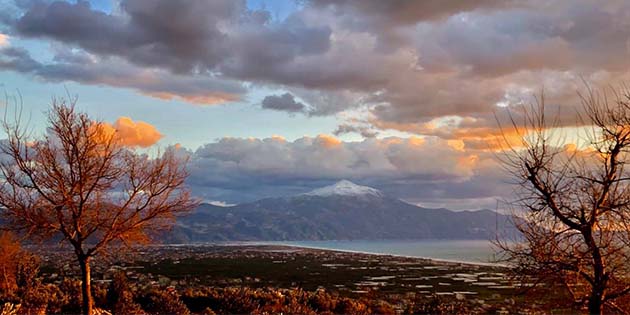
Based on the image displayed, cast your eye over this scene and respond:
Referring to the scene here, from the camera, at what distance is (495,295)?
51.6 metres

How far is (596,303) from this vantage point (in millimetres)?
12484

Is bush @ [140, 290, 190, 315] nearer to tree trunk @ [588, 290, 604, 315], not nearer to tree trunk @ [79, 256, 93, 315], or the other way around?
tree trunk @ [79, 256, 93, 315]

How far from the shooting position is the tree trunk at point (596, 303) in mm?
12422

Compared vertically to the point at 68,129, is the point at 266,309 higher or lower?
lower

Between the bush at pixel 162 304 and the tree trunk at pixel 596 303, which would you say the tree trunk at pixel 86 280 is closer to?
the bush at pixel 162 304

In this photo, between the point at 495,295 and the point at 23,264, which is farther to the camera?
the point at 495,295

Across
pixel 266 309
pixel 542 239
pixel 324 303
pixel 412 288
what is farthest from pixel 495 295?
pixel 542 239

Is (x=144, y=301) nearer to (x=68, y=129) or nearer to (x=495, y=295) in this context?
(x=68, y=129)

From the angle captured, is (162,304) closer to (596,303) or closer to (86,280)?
(86,280)

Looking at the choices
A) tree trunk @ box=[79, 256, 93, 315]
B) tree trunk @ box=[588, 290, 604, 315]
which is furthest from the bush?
tree trunk @ box=[588, 290, 604, 315]

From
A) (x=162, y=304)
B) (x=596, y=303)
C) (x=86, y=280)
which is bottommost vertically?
(x=162, y=304)

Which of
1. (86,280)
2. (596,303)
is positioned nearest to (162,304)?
(86,280)

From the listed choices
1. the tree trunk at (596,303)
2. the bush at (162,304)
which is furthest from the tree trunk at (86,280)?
the tree trunk at (596,303)

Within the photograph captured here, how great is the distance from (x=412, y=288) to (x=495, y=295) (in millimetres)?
11971
